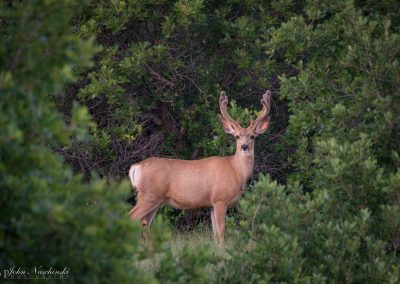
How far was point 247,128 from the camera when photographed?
12.1m

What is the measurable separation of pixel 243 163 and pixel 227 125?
61cm

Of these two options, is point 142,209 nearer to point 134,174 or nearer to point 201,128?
point 134,174

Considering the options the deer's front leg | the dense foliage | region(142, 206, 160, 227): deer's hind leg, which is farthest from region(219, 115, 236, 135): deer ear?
region(142, 206, 160, 227): deer's hind leg

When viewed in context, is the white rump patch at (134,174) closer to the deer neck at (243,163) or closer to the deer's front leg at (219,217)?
the deer's front leg at (219,217)

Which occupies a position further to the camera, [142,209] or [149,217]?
[149,217]

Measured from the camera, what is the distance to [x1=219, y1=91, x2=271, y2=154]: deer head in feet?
39.4

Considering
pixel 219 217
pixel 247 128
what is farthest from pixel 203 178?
pixel 247 128

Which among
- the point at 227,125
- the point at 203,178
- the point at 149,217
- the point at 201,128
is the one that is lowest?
the point at 149,217

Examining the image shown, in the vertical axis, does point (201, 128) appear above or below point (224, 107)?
below

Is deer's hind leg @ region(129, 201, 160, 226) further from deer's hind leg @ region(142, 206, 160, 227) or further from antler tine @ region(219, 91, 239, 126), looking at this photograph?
antler tine @ region(219, 91, 239, 126)

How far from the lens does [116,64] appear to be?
12.1m

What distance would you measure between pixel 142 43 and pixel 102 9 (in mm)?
798

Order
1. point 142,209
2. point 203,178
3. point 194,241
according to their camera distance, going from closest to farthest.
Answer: point 194,241, point 142,209, point 203,178

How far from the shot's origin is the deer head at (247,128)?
39.4 ft
